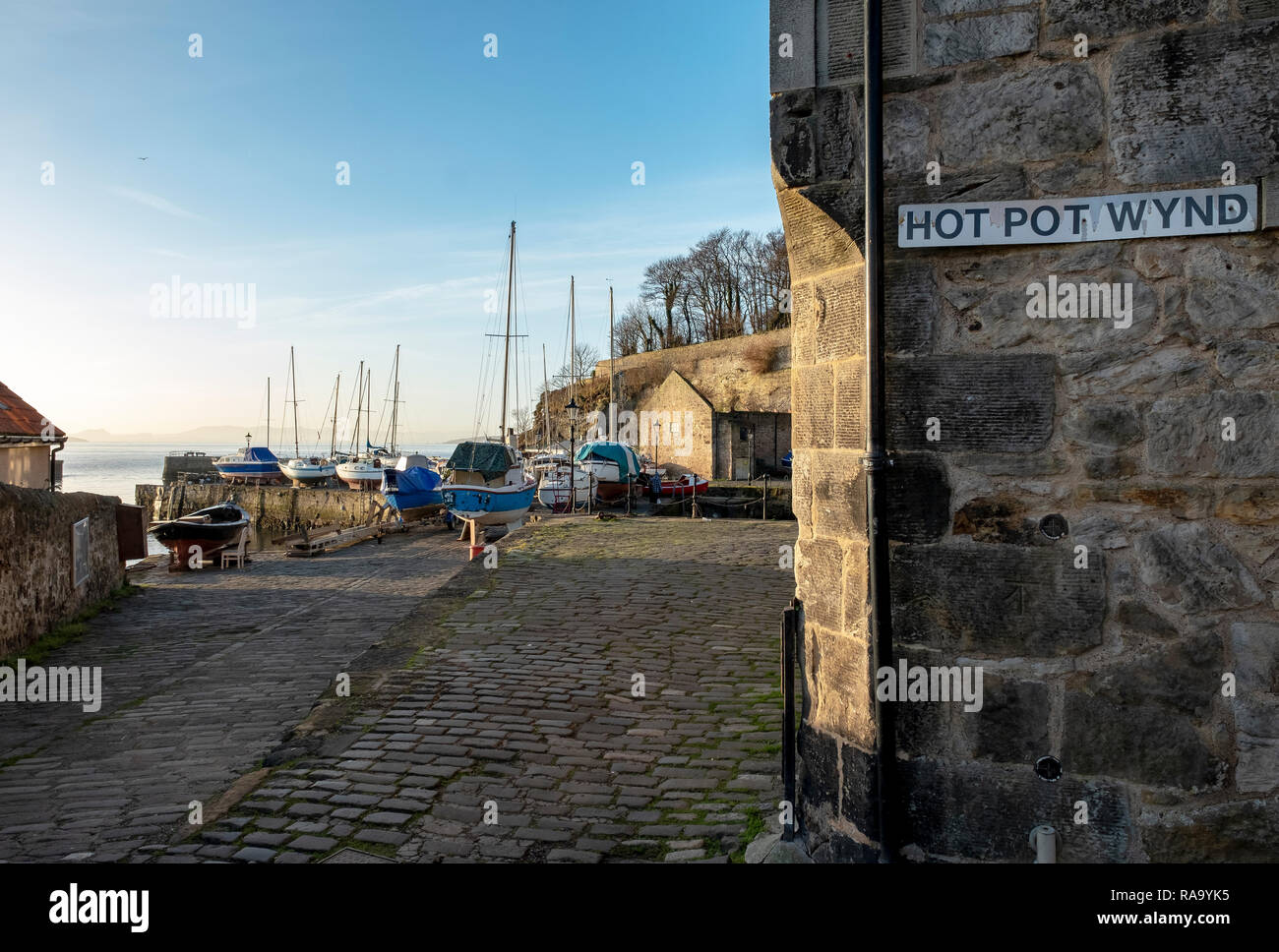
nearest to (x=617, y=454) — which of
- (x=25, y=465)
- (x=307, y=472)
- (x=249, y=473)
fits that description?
(x=25, y=465)

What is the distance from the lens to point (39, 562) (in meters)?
10.8

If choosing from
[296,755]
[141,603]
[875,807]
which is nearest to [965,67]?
[875,807]

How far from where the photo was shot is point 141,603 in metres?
14.2

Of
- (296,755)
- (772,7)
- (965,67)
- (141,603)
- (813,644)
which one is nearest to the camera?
(965,67)

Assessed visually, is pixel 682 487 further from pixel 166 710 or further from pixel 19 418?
pixel 166 710

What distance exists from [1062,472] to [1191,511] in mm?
414

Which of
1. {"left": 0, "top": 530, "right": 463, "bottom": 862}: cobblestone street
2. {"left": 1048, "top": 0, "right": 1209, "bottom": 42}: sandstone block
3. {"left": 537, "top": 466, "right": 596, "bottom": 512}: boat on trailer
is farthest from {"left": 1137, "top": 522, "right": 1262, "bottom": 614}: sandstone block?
{"left": 537, "top": 466, "right": 596, "bottom": 512}: boat on trailer

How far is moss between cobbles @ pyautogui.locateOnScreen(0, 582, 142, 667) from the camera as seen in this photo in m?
9.94

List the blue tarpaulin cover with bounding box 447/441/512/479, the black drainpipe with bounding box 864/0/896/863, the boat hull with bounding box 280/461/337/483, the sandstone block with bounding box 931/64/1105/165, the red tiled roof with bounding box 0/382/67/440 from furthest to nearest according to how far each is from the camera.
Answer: the boat hull with bounding box 280/461/337/483
the blue tarpaulin cover with bounding box 447/441/512/479
the red tiled roof with bounding box 0/382/67/440
the black drainpipe with bounding box 864/0/896/863
the sandstone block with bounding box 931/64/1105/165

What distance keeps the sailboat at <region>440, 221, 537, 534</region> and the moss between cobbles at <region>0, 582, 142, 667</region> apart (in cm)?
1250

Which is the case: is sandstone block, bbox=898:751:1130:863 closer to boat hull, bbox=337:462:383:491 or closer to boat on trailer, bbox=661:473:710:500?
boat on trailer, bbox=661:473:710:500

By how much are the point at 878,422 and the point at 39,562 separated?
1144 centimetres
